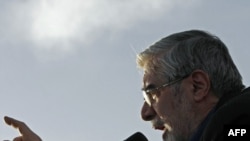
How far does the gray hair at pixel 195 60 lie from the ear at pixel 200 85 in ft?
0.10

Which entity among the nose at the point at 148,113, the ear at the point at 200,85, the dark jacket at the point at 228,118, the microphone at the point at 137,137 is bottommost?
the microphone at the point at 137,137

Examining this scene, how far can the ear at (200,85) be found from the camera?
5.26 meters

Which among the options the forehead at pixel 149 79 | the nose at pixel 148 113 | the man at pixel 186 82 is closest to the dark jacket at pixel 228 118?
the man at pixel 186 82

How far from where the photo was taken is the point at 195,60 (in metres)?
5.34

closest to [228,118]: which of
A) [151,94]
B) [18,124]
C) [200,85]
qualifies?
[200,85]

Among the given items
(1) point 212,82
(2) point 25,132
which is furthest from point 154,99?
(2) point 25,132

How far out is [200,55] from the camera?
534cm

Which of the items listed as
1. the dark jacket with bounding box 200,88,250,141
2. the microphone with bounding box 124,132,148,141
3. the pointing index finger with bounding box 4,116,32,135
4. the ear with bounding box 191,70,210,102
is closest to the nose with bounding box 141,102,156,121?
the microphone with bounding box 124,132,148,141

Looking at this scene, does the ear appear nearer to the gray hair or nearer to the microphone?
the gray hair

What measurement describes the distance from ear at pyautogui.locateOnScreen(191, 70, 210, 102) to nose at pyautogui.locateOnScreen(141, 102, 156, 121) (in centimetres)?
36

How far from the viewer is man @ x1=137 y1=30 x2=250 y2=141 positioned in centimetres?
523

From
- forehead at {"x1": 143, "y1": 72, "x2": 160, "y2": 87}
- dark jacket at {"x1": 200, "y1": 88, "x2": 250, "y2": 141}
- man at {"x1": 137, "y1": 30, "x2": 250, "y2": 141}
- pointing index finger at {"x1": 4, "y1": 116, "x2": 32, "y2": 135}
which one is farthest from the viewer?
forehead at {"x1": 143, "y1": 72, "x2": 160, "y2": 87}

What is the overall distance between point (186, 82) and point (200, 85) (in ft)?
0.42

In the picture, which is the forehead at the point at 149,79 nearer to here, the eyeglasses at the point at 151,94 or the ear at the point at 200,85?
the eyeglasses at the point at 151,94
